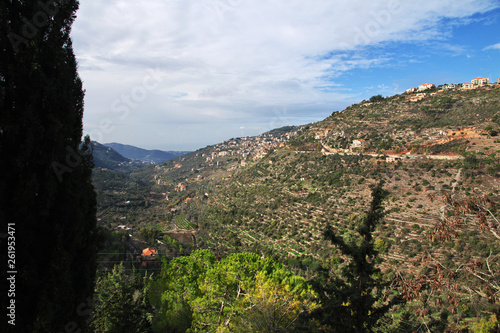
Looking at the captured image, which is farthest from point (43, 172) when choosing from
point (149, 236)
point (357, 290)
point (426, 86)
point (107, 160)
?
point (107, 160)

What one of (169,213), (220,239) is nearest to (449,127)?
(220,239)

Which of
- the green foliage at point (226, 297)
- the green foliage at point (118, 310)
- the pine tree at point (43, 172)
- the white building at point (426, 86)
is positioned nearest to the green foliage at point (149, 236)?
the green foliage at point (118, 310)

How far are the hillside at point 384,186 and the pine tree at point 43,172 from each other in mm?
6398

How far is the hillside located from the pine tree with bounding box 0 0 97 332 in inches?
252

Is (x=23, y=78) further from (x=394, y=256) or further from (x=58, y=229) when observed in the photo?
(x=394, y=256)

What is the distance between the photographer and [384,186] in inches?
926

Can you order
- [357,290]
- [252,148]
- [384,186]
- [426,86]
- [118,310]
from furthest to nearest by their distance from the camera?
1. [252,148]
2. [426,86]
3. [384,186]
4. [118,310]
5. [357,290]

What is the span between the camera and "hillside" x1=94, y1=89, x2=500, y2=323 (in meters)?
16.3

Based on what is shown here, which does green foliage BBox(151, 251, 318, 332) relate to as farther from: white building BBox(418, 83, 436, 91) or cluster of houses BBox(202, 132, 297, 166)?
cluster of houses BBox(202, 132, 297, 166)

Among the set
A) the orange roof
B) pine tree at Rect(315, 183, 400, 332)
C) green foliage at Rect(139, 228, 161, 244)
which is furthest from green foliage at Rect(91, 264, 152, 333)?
green foliage at Rect(139, 228, 161, 244)

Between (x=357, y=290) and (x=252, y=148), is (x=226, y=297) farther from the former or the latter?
(x=252, y=148)

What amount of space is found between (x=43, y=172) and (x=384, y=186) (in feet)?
87.1

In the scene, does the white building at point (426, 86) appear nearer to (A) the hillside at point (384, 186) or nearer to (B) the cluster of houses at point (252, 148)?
(A) the hillside at point (384, 186)

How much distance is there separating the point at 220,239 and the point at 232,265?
23798 millimetres
